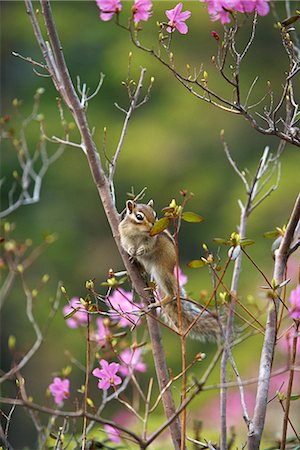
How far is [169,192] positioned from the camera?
805 centimetres

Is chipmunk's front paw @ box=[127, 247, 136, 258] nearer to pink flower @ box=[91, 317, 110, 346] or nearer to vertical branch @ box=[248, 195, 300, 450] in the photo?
pink flower @ box=[91, 317, 110, 346]

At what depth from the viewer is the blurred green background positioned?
24.7 ft

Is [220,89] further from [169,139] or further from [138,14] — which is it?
Result: [138,14]

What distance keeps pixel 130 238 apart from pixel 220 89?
6383 millimetres

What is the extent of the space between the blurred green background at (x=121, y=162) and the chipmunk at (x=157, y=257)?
4752 mm

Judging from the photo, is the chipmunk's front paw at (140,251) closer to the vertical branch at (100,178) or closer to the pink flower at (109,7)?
the vertical branch at (100,178)

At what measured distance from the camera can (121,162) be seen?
827 cm

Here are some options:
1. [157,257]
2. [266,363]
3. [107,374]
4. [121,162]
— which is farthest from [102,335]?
[121,162]

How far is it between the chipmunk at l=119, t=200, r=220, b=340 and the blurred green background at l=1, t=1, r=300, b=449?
4.75 m

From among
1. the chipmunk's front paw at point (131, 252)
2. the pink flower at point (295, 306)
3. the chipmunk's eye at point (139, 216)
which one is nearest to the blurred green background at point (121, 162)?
the chipmunk's eye at point (139, 216)

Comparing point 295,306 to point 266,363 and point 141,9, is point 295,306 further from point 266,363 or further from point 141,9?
point 141,9

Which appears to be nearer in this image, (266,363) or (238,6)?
(266,363)

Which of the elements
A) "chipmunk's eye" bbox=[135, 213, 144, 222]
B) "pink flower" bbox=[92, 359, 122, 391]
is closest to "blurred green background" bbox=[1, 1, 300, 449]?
"chipmunk's eye" bbox=[135, 213, 144, 222]

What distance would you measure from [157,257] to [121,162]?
6.04 metres
